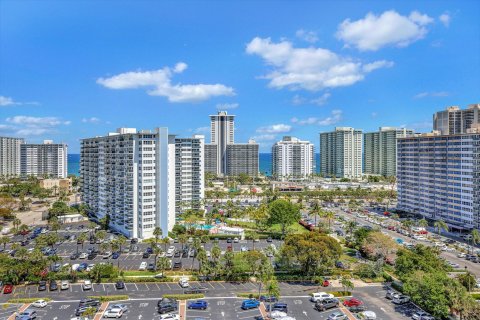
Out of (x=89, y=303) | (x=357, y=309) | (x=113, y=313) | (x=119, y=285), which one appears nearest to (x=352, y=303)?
(x=357, y=309)

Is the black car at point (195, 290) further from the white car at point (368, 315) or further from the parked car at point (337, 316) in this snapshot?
the white car at point (368, 315)

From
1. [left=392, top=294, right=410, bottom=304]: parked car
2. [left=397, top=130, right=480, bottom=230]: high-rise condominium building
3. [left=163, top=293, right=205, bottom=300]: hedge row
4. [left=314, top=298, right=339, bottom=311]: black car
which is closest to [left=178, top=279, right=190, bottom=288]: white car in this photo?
[left=163, top=293, right=205, bottom=300]: hedge row

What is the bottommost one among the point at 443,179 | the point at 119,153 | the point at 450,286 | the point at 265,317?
the point at 265,317

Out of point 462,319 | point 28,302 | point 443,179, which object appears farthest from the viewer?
point 443,179

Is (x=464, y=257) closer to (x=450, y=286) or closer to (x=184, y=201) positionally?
(x=450, y=286)

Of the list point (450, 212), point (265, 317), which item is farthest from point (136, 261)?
point (450, 212)

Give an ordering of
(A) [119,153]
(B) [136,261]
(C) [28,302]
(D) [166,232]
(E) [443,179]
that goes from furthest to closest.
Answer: (E) [443,179] < (A) [119,153] < (D) [166,232] < (B) [136,261] < (C) [28,302]

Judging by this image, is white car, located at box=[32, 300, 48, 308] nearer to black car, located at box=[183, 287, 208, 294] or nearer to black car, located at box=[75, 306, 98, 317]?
black car, located at box=[75, 306, 98, 317]
